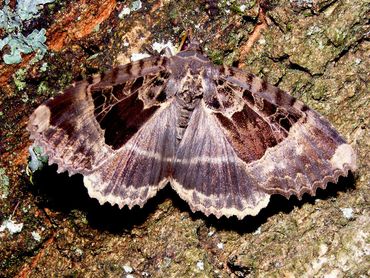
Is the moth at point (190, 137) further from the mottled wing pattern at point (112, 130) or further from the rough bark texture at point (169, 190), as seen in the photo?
the rough bark texture at point (169, 190)

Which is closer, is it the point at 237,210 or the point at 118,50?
the point at 237,210

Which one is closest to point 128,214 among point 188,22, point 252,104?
point 252,104

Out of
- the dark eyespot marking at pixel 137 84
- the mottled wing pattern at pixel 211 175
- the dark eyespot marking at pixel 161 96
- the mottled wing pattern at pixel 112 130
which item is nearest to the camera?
the mottled wing pattern at pixel 112 130

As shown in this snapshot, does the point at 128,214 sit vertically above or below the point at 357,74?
below

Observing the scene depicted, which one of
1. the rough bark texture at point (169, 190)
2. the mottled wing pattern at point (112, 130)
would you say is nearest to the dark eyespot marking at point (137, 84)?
the mottled wing pattern at point (112, 130)

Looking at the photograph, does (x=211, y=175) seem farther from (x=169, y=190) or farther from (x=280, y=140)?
(x=280, y=140)

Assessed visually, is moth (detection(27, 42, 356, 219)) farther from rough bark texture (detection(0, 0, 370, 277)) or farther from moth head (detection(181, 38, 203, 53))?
rough bark texture (detection(0, 0, 370, 277))

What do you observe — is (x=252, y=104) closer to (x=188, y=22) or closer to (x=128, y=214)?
(x=188, y=22)

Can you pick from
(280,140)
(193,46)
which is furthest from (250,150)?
(193,46)
